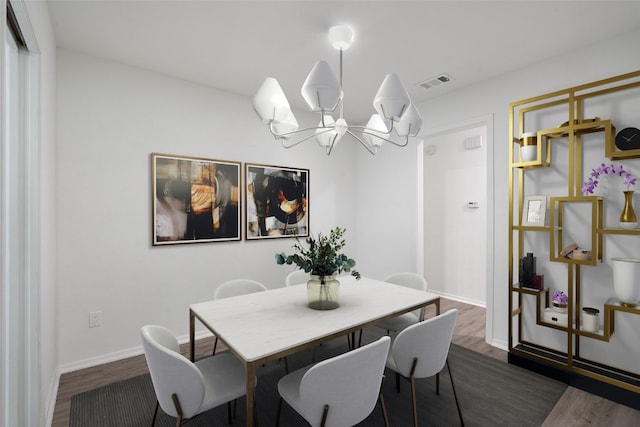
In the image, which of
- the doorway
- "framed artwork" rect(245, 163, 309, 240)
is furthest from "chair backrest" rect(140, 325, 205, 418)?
the doorway

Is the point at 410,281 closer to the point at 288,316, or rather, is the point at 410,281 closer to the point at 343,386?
the point at 288,316

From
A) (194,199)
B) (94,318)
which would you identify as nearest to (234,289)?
(194,199)

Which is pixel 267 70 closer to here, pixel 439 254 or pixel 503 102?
pixel 503 102

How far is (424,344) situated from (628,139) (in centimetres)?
206

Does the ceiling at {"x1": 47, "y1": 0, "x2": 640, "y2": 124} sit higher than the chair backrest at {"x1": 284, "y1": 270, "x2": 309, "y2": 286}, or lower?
higher

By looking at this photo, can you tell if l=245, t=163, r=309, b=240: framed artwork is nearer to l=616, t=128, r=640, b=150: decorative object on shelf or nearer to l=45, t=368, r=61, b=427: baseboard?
l=45, t=368, r=61, b=427: baseboard

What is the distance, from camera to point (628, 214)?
7.10 feet

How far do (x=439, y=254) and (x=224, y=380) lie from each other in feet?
13.4

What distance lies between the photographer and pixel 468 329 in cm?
348

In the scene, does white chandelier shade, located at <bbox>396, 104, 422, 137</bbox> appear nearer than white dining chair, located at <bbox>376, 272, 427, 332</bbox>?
Yes

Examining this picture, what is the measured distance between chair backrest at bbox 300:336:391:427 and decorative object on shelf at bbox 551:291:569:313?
1.95m

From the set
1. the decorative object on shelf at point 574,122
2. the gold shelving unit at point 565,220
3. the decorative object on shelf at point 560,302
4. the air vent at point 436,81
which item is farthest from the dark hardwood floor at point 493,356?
the air vent at point 436,81

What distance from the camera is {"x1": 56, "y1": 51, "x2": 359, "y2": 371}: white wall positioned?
8.35ft

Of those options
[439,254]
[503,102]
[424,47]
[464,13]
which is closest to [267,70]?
[424,47]
